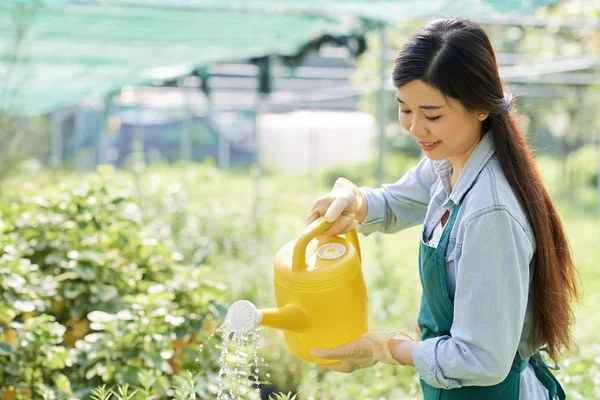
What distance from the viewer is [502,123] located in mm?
1618

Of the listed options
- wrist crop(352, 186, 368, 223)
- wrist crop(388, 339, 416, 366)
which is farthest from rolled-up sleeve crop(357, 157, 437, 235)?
wrist crop(388, 339, 416, 366)

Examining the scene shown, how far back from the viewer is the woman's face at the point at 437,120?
1.56m

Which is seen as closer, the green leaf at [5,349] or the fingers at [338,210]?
the fingers at [338,210]

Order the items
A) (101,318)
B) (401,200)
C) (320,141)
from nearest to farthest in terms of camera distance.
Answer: (401,200) → (101,318) → (320,141)

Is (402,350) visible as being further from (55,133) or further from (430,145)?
(55,133)

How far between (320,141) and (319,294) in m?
19.9

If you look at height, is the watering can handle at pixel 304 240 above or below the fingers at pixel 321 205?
below

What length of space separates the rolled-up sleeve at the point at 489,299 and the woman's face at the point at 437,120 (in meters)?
0.18

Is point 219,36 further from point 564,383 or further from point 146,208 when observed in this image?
point 564,383

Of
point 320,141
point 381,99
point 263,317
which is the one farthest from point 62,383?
point 320,141

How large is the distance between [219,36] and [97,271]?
3.17 m

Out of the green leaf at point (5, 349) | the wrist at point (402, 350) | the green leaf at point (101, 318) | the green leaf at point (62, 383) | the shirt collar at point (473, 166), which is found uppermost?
the shirt collar at point (473, 166)

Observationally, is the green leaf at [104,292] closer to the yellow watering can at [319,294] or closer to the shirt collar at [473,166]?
the yellow watering can at [319,294]

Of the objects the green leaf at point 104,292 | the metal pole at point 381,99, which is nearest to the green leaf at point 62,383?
the green leaf at point 104,292
